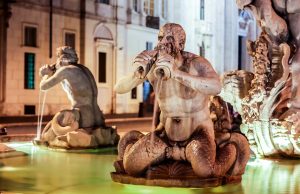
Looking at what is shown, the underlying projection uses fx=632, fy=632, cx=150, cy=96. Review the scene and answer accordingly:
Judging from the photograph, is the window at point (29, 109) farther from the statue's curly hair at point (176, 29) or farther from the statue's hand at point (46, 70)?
the statue's curly hair at point (176, 29)

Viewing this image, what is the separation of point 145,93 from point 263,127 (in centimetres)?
2852

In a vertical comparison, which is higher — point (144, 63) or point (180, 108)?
point (144, 63)

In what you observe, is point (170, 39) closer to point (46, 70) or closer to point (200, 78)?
point (200, 78)

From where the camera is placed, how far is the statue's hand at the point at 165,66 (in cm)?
556

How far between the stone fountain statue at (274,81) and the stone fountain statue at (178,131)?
7.65 feet

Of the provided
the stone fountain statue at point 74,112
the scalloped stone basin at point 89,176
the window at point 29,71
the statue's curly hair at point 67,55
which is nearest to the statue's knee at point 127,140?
the scalloped stone basin at point 89,176

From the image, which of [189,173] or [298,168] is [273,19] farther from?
[189,173]

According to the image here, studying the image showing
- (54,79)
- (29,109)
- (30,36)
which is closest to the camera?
(54,79)

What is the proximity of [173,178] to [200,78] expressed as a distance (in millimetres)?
956

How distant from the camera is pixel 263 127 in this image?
852cm

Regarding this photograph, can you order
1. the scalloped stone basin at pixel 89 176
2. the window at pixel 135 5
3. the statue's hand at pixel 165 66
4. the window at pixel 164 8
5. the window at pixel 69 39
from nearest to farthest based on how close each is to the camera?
the statue's hand at pixel 165 66 → the scalloped stone basin at pixel 89 176 → the window at pixel 69 39 → the window at pixel 135 5 → the window at pixel 164 8

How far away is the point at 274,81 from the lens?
8469 millimetres

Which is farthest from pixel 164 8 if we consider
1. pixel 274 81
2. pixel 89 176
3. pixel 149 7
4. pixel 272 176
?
pixel 89 176

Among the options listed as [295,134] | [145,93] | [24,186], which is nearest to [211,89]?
[24,186]
